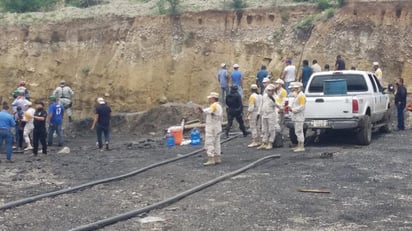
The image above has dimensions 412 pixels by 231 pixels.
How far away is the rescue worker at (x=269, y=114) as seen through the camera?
760 inches

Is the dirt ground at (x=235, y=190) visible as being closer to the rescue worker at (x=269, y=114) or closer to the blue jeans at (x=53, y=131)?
the rescue worker at (x=269, y=114)

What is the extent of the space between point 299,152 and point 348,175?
372cm

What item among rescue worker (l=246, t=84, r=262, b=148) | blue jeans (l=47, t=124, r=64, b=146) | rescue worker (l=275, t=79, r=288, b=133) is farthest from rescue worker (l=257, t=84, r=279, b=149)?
blue jeans (l=47, t=124, r=64, b=146)

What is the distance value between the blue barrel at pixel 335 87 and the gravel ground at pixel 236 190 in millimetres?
1482

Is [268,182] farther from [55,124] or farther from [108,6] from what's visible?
[108,6]

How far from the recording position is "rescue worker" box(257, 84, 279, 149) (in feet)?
63.4

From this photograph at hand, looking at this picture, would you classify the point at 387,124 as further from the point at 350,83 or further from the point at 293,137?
the point at 293,137

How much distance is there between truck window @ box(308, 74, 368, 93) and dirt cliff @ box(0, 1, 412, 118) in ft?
31.5

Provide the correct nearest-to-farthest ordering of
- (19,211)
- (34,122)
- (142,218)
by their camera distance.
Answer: (142,218) → (19,211) → (34,122)

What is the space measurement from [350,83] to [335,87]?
2.90 feet

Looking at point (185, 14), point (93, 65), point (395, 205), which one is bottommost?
point (395, 205)

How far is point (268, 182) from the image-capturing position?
14.8 meters

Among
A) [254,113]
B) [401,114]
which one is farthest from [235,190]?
[401,114]

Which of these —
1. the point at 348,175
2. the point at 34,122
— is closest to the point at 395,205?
the point at 348,175
